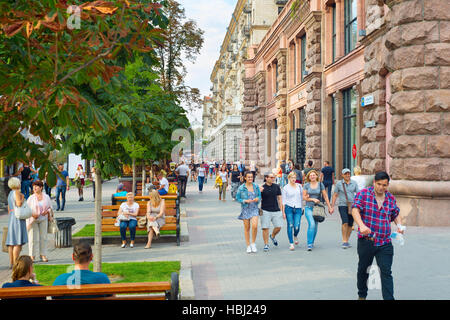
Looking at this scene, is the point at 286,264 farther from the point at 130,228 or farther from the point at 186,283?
the point at 130,228

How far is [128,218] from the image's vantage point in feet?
38.1

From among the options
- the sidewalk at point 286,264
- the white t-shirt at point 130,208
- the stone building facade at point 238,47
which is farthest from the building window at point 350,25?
the stone building facade at point 238,47

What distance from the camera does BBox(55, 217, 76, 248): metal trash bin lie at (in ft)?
37.3

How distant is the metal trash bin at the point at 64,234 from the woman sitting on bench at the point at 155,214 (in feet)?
5.75

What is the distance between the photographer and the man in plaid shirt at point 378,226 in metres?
5.92

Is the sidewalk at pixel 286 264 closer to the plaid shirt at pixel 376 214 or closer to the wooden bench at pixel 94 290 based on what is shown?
the plaid shirt at pixel 376 214

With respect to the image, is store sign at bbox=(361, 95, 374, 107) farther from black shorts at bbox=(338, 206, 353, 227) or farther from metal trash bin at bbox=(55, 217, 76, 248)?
metal trash bin at bbox=(55, 217, 76, 248)

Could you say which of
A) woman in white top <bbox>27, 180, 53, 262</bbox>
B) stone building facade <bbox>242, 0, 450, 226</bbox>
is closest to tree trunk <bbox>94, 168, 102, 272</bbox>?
woman in white top <bbox>27, 180, 53, 262</bbox>

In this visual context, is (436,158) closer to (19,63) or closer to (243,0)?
(19,63)

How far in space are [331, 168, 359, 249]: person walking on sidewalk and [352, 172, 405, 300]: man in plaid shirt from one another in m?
4.49

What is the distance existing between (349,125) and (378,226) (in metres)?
16.7

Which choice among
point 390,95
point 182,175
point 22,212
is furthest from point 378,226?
point 182,175

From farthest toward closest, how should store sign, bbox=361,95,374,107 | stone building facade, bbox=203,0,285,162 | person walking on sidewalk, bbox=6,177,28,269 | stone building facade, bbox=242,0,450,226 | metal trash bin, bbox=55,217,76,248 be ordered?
stone building facade, bbox=203,0,285,162, store sign, bbox=361,95,374,107, stone building facade, bbox=242,0,450,226, metal trash bin, bbox=55,217,76,248, person walking on sidewalk, bbox=6,177,28,269
